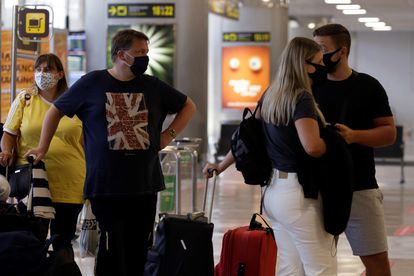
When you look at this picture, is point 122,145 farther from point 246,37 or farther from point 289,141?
point 246,37

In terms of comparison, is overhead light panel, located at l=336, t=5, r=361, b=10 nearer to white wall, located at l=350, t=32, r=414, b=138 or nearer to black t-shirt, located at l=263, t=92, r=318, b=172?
white wall, located at l=350, t=32, r=414, b=138

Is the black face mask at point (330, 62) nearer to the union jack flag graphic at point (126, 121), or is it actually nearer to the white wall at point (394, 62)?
the union jack flag graphic at point (126, 121)

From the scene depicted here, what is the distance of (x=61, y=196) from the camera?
19.0 feet

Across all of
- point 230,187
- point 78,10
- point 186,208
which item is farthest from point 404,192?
point 78,10

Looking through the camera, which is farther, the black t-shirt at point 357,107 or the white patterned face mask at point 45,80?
the white patterned face mask at point 45,80

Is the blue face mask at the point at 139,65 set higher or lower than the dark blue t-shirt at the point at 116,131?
higher

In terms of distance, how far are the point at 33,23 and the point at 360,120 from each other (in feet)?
17.3

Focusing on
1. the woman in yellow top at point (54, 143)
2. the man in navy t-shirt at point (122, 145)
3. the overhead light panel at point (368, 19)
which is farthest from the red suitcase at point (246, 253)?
the overhead light panel at point (368, 19)

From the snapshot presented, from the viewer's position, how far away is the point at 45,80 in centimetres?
583

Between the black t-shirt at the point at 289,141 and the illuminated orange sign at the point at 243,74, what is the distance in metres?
19.6

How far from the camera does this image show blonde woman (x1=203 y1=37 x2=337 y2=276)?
4.23 m

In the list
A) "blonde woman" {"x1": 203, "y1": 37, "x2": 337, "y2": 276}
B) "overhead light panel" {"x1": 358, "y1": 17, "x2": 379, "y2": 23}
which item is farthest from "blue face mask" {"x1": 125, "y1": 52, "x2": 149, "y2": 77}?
"overhead light panel" {"x1": 358, "y1": 17, "x2": 379, "y2": 23}

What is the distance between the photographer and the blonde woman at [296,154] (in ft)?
13.9

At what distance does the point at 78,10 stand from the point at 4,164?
1348 cm
